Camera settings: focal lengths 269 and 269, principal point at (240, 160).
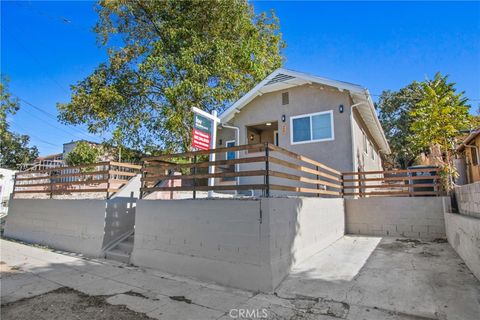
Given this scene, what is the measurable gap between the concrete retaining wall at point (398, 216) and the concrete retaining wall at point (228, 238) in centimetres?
346

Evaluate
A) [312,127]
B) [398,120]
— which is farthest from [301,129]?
[398,120]

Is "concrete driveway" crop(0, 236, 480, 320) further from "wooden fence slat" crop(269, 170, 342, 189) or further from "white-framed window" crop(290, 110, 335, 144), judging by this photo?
"white-framed window" crop(290, 110, 335, 144)

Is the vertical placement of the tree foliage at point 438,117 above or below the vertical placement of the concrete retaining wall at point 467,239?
above

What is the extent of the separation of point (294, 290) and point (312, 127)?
7583mm

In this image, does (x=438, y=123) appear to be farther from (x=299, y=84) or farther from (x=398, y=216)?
(x=299, y=84)

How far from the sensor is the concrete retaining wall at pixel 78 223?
692 centimetres

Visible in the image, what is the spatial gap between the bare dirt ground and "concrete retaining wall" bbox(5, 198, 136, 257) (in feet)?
8.65

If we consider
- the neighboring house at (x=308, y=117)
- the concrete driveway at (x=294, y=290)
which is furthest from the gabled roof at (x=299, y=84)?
the concrete driveway at (x=294, y=290)

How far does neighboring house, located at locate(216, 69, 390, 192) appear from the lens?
10.1 meters

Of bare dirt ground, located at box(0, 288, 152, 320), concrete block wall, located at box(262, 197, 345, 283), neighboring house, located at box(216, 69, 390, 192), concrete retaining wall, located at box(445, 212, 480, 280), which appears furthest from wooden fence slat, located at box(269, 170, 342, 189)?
concrete retaining wall, located at box(445, 212, 480, 280)

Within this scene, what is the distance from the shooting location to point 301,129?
36.3 ft

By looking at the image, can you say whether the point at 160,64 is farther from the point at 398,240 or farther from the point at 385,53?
the point at 398,240

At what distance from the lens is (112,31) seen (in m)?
15.2

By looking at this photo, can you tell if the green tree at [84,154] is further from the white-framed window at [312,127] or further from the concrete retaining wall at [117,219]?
the white-framed window at [312,127]
